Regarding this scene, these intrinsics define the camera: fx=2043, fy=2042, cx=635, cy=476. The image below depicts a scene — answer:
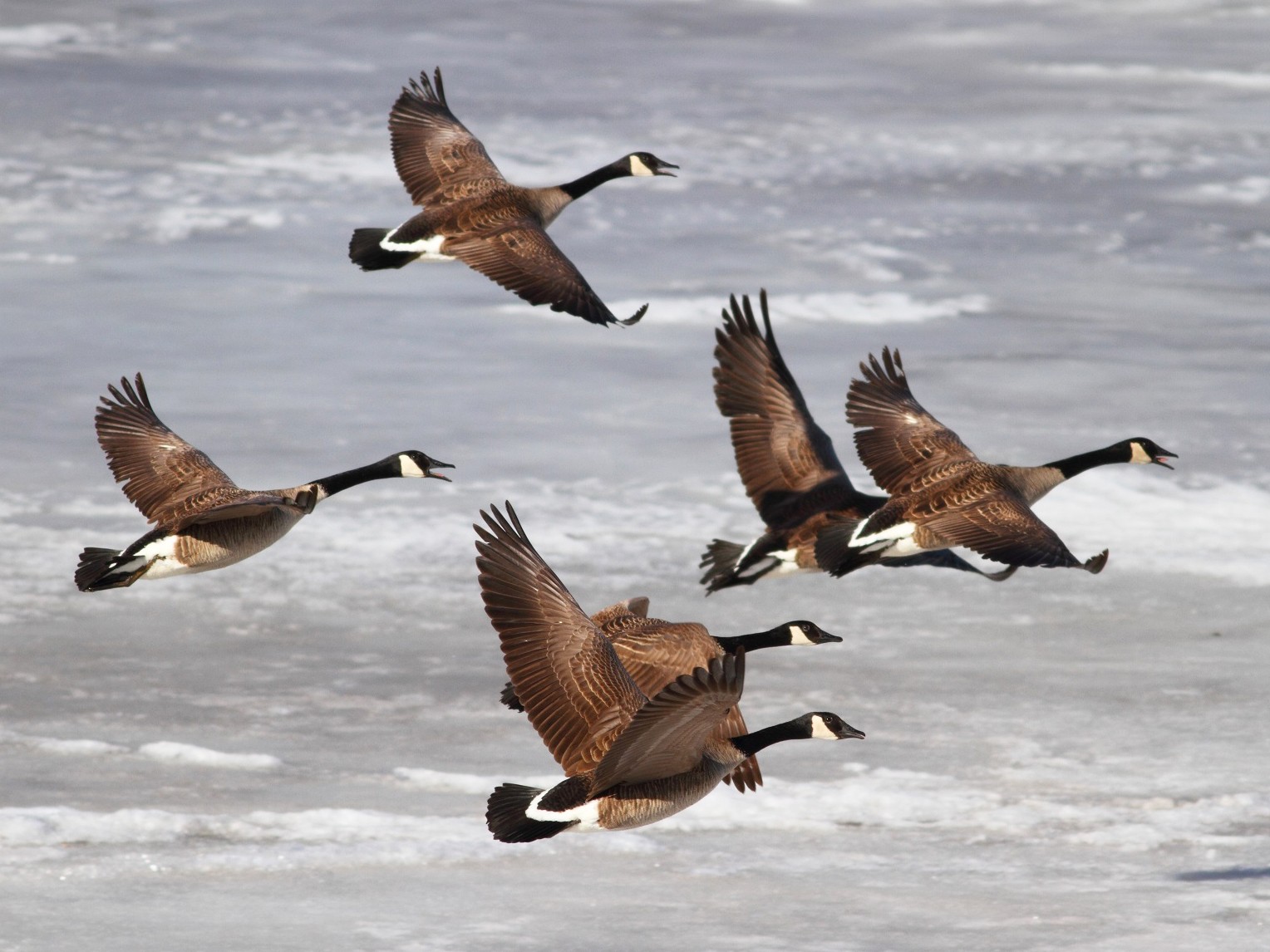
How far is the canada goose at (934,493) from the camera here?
6945 mm

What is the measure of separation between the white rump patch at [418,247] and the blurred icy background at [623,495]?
Answer: 163 centimetres

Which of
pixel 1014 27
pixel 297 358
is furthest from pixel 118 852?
pixel 1014 27

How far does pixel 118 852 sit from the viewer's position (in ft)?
21.3

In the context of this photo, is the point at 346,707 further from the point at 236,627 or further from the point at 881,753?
the point at 881,753

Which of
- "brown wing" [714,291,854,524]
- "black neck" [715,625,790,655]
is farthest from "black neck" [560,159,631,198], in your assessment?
"black neck" [715,625,790,655]

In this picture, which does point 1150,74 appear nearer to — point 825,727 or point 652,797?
point 825,727

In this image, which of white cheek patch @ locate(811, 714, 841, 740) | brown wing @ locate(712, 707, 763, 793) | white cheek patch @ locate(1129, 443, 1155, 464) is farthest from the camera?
white cheek patch @ locate(1129, 443, 1155, 464)

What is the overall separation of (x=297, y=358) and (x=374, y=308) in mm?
1327

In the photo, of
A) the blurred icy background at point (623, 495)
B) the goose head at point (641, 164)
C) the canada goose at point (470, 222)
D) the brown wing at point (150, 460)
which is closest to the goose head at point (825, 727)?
the blurred icy background at point (623, 495)

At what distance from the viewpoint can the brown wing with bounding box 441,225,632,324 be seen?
7.51m

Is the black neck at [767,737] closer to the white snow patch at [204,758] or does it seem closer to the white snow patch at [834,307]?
the white snow patch at [204,758]

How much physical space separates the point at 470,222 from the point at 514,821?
354cm

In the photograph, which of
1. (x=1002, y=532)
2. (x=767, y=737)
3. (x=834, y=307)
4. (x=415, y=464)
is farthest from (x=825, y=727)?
(x=834, y=307)

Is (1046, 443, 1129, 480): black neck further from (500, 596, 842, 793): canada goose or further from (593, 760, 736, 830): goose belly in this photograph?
(593, 760, 736, 830): goose belly
